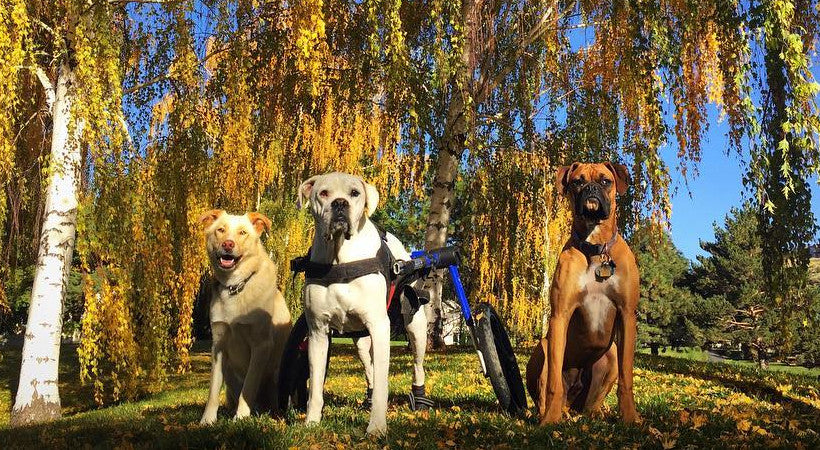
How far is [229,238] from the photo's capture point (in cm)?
585

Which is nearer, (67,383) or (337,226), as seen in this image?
(337,226)

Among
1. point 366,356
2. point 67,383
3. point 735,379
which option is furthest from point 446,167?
point 67,383

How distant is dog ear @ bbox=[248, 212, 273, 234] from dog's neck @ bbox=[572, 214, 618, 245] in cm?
277

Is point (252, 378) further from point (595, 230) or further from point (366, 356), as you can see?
point (595, 230)

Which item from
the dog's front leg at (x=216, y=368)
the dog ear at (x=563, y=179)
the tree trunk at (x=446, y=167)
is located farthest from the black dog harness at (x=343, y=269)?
the tree trunk at (x=446, y=167)

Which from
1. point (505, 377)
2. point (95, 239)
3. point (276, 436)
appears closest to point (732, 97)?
point (505, 377)

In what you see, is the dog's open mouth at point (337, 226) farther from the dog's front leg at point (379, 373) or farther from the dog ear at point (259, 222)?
the dog ear at point (259, 222)

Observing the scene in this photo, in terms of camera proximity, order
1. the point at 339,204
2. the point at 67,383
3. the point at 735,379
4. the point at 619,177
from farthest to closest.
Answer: the point at 67,383 < the point at 735,379 < the point at 619,177 < the point at 339,204

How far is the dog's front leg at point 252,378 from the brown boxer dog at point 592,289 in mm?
2318

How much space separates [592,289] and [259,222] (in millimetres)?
2990

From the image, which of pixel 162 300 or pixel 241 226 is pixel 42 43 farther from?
pixel 241 226

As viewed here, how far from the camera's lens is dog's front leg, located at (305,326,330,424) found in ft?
16.4

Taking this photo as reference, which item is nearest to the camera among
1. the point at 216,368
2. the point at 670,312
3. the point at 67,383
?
the point at 216,368

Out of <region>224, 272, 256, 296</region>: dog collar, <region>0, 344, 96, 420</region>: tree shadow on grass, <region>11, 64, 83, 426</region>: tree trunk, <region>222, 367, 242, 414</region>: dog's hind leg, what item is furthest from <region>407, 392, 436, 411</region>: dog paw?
<region>0, 344, 96, 420</region>: tree shadow on grass
